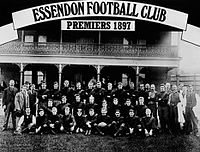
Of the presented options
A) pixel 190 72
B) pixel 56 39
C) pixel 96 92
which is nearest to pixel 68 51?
pixel 56 39

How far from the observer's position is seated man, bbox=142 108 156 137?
5.87 m

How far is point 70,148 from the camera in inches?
227

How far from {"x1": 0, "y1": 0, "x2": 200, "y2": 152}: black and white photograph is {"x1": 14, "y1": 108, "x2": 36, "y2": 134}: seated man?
1 cm

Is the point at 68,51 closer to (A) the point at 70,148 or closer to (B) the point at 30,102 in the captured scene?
(B) the point at 30,102

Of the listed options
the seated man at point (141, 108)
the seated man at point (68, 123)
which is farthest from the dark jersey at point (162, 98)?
the seated man at point (68, 123)

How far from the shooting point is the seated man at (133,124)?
19.4 feet

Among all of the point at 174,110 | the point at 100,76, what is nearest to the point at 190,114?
the point at 174,110

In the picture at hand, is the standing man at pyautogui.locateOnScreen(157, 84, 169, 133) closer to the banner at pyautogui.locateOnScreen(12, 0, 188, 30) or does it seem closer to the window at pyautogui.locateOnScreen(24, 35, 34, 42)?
the banner at pyautogui.locateOnScreen(12, 0, 188, 30)

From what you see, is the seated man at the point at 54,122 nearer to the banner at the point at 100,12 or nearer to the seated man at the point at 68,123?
the seated man at the point at 68,123

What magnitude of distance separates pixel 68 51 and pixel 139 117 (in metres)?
1.24

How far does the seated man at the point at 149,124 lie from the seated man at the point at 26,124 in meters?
1.38

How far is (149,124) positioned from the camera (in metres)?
5.88

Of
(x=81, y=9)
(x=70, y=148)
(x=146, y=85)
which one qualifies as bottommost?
(x=70, y=148)

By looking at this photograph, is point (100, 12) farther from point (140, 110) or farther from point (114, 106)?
point (140, 110)
